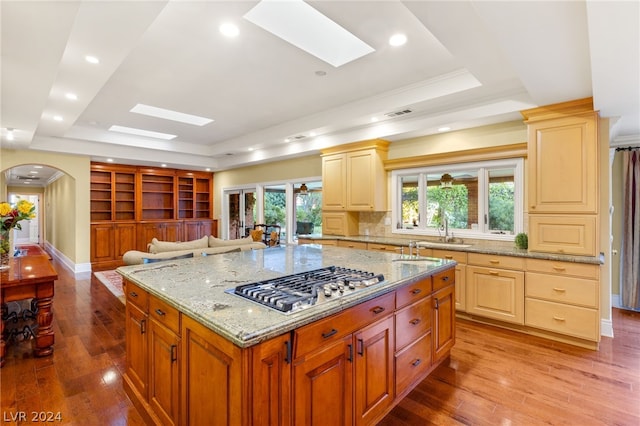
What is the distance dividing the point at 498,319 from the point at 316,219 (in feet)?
12.8

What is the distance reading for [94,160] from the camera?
7113 millimetres

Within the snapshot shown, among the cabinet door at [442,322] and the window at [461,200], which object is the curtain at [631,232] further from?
the cabinet door at [442,322]

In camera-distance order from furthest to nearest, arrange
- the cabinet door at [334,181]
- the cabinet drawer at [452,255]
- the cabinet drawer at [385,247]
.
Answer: the cabinet door at [334,181] → the cabinet drawer at [385,247] → the cabinet drawer at [452,255]

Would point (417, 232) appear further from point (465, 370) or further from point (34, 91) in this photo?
point (34, 91)

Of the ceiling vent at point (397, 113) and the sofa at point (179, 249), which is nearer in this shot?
the sofa at point (179, 249)

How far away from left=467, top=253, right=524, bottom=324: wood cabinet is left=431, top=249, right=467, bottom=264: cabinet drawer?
0.23 ft

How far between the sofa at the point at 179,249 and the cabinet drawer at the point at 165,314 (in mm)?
1733

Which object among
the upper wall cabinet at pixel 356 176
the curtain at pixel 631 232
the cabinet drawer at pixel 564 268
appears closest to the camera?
the cabinet drawer at pixel 564 268

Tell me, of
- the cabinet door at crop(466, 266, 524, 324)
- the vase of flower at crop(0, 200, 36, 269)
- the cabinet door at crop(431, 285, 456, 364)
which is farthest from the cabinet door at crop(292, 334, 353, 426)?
the vase of flower at crop(0, 200, 36, 269)

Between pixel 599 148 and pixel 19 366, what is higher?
pixel 599 148

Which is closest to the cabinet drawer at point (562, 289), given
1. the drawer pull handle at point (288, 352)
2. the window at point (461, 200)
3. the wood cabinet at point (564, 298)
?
the wood cabinet at point (564, 298)

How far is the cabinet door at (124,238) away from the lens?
7.57 m

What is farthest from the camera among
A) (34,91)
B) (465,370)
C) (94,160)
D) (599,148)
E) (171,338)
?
(94,160)

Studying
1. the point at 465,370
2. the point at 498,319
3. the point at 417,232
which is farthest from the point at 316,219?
the point at 465,370
